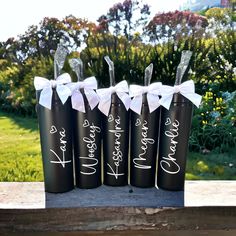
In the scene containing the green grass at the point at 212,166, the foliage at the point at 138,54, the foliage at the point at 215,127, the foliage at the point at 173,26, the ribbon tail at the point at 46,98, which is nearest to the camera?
the ribbon tail at the point at 46,98

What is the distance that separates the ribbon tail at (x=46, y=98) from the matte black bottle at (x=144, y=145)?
0.74 feet

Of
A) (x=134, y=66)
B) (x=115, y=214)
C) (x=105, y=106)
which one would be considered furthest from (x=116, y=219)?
(x=134, y=66)

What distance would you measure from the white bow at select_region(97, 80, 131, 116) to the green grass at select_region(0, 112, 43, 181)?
2.68 feet

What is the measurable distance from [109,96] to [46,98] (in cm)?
16

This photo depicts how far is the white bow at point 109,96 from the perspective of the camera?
0.98 m

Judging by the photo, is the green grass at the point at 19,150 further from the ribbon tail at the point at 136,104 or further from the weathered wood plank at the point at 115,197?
the ribbon tail at the point at 136,104

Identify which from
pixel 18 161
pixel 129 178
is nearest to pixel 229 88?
pixel 18 161

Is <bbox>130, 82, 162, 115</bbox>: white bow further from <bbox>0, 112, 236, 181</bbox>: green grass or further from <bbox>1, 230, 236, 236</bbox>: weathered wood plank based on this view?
<bbox>0, 112, 236, 181</bbox>: green grass

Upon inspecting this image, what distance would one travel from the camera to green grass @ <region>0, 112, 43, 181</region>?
1.78 metres

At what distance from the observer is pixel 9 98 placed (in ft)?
11.1

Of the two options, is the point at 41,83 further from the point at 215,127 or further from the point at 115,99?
the point at 215,127

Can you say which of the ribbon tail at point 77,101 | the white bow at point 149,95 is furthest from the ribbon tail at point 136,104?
the ribbon tail at point 77,101

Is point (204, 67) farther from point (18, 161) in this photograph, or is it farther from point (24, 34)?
point (24, 34)

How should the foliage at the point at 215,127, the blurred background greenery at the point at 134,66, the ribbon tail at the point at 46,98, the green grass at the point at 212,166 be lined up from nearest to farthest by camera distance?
the ribbon tail at the point at 46,98, the green grass at the point at 212,166, the blurred background greenery at the point at 134,66, the foliage at the point at 215,127
